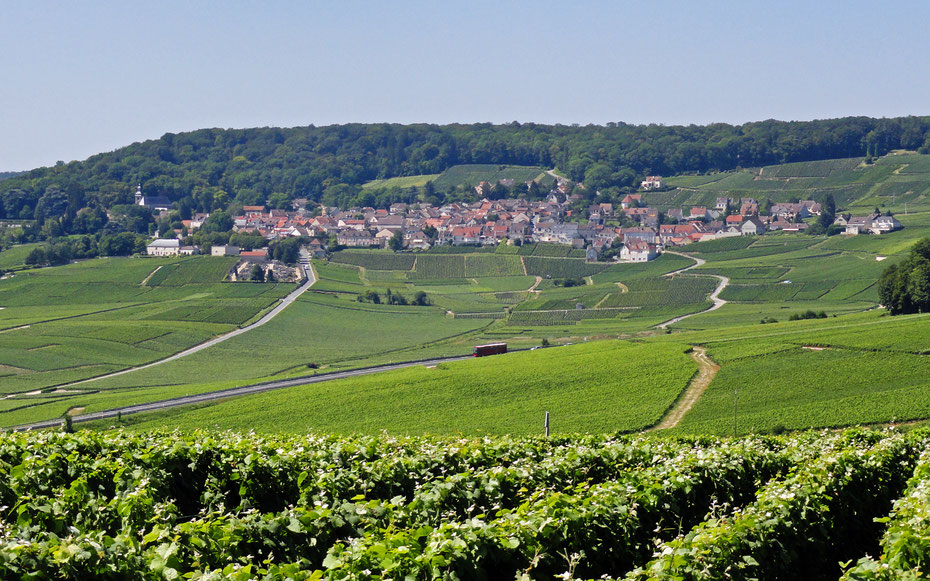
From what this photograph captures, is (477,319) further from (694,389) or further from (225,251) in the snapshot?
(694,389)

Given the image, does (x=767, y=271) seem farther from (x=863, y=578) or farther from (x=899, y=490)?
(x=863, y=578)

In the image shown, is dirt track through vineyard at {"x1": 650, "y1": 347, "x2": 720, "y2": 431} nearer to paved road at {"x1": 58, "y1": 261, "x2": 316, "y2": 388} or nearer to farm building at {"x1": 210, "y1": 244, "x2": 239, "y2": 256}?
paved road at {"x1": 58, "y1": 261, "x2": 316, "y2": 388}

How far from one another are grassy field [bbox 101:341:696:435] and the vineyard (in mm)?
21496

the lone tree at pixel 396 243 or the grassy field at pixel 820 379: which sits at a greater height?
the lone tree at pixel 396 243

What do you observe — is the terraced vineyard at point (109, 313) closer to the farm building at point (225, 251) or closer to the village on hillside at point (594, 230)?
the farm building at point (225, 251)

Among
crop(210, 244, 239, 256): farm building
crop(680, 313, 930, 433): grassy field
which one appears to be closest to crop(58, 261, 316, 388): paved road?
crop(210, 244, 239, 256): farm building

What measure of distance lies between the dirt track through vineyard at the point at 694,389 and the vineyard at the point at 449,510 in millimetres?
19301

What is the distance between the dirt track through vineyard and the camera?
41.4 metres

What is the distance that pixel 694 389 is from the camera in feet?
154

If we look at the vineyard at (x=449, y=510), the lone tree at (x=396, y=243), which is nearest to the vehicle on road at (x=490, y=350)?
the vineyard at (x=449, y=510)

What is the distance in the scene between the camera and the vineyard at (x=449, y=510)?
1116cm

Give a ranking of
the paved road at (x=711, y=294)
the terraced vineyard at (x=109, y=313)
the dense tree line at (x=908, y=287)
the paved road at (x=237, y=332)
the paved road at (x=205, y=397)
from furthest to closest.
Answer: the paved road at (x=711, y=294)
the terraced vineyard at (x=109, y=313)
the paved road at (x=237, y=332)
the dense tree line at (x=908, y=287)
the paved road at (x=205, y=397)

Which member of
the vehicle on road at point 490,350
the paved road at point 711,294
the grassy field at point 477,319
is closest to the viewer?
the grassy field at point 477,319

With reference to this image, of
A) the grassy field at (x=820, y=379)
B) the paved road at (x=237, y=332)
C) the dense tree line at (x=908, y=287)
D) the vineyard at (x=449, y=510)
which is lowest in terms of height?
the paved road at (x=237, y=332)
